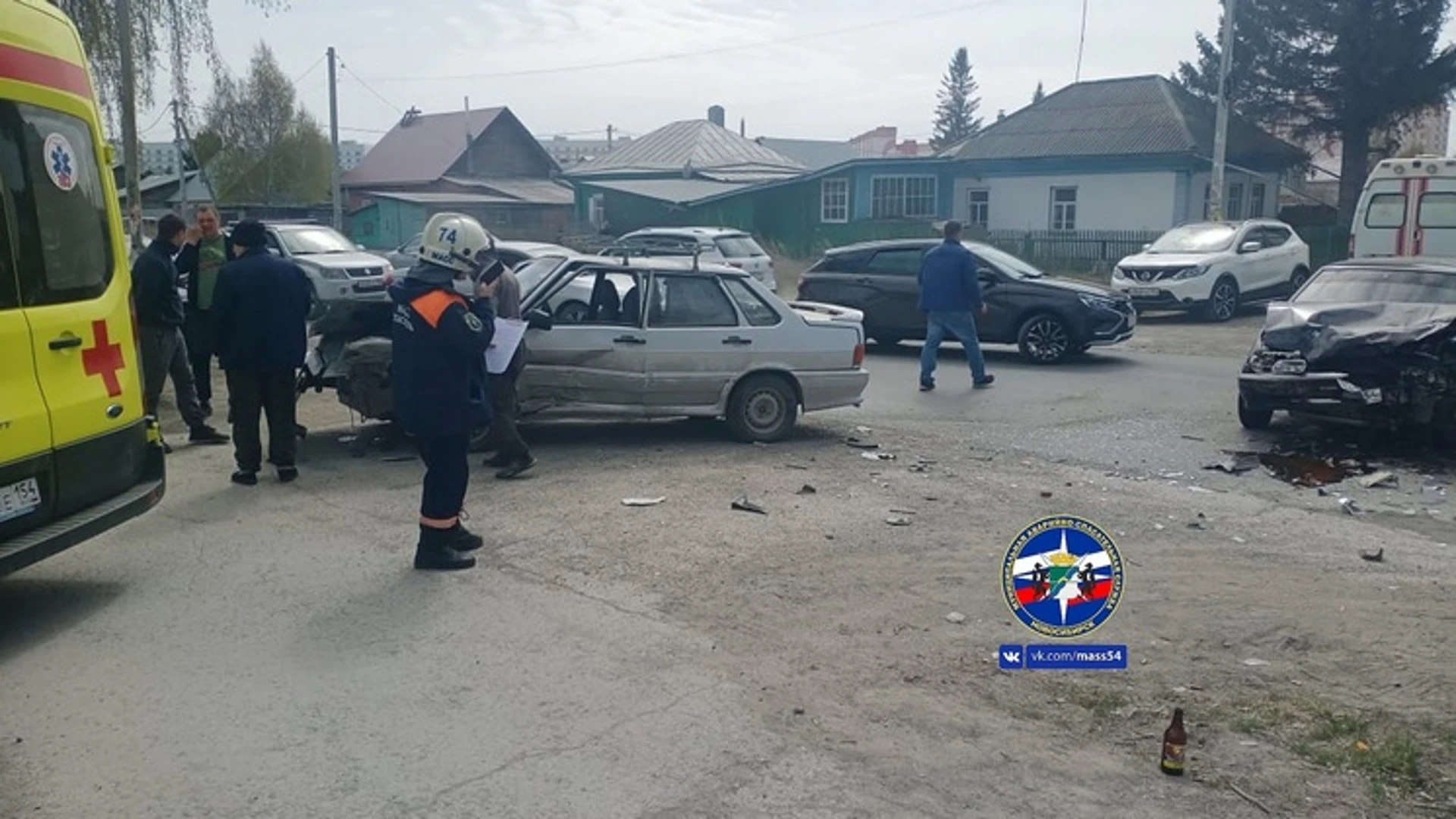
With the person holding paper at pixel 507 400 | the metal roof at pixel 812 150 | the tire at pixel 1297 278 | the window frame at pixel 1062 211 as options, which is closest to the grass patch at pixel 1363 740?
the person holding paper at pixel 507 400

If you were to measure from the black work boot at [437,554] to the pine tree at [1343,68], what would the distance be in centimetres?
3398

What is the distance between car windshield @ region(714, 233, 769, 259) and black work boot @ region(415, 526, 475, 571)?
1761 cm

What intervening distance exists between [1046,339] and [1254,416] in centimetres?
494

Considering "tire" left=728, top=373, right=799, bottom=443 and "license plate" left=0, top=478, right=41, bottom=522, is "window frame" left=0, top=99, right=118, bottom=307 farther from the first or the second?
"tire" left=728, top=373, right=799, bottom=443

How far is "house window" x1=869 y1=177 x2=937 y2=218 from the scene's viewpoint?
40656mm

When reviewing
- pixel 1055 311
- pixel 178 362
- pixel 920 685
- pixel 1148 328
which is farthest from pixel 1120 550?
pixel 1148 328

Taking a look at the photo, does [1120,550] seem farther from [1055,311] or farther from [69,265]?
[1055,311]

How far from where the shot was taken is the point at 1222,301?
22391mm

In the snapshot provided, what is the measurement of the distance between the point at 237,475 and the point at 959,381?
8584mm

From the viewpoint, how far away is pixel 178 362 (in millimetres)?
10461

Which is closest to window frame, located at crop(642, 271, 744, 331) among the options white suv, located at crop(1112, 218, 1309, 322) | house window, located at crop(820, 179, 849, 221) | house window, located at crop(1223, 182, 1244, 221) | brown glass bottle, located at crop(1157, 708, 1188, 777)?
brown glass bottle, located at crop(1157, 708, 1188, 777)

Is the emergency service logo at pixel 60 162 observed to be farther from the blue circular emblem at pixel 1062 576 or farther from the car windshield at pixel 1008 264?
the car windshield at pixel 1008 264

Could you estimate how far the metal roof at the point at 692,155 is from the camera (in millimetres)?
47531

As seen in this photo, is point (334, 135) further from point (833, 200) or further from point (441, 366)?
point (441, 366)
